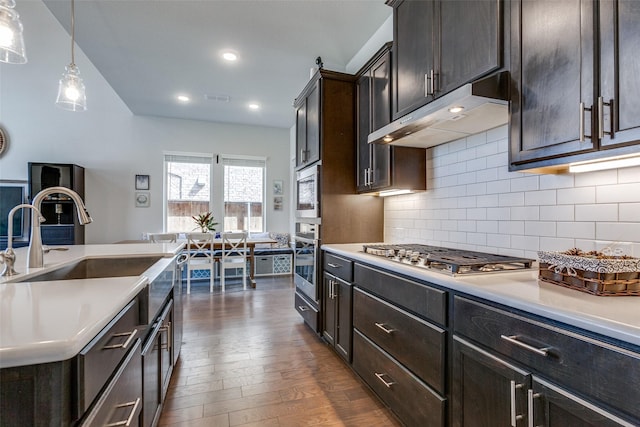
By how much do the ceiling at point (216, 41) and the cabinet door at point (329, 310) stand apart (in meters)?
2.38

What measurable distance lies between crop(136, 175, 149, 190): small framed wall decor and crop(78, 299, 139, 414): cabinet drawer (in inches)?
213

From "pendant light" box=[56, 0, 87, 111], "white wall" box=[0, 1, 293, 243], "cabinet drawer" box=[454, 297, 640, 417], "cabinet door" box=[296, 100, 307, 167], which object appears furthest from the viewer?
"white wall" box=[0, 1, 293, 243]

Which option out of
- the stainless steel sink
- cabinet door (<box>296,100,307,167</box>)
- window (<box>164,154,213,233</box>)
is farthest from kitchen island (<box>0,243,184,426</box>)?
window (<box>164,154,213,233</box>)

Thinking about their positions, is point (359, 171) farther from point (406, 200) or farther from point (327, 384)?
point (327, 384)

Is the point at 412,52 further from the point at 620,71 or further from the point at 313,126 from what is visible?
the point at 313,126

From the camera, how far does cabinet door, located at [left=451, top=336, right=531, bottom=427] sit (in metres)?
0.98

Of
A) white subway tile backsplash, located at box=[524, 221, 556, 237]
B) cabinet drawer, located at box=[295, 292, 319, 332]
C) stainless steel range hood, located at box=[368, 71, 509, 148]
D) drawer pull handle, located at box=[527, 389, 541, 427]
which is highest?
stainless steel range hood, located at box=[368, 71, 509, 148]

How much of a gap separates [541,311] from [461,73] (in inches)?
47.5

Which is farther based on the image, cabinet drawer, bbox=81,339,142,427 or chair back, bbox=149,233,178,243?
chair back, bbox=149,233,178,243

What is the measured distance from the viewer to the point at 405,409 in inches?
61.2

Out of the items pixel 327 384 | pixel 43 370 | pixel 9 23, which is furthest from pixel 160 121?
pixel 43 370

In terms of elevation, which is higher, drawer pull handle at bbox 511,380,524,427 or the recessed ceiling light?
the recessed ceiling light

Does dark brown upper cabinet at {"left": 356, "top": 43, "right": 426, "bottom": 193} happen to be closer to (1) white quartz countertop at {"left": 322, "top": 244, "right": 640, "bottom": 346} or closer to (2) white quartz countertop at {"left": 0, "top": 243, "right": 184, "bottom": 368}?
(1) white quartz countertop at {"left": 322, "top": 244, "right": 640, "bottom": 346}

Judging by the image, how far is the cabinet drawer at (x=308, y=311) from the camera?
282 centimetres
